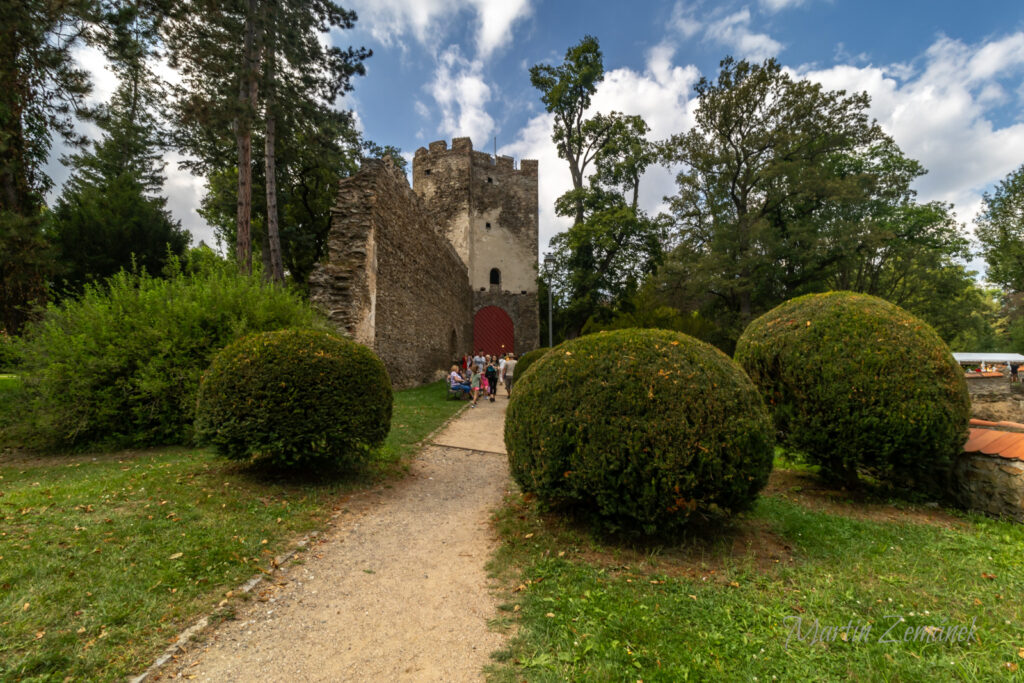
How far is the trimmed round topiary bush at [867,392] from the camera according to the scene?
424 cm

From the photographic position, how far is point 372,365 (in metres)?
5.39

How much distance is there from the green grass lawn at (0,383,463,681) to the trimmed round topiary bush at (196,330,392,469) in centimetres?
49

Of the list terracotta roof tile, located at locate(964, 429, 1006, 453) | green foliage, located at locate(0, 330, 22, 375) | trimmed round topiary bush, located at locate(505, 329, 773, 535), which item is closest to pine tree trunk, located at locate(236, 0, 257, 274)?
green foliage, located at locate(0, 330, 22, 375)

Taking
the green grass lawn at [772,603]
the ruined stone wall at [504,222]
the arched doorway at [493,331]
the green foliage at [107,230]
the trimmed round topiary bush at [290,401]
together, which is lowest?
the green grass lawn at [772,603]

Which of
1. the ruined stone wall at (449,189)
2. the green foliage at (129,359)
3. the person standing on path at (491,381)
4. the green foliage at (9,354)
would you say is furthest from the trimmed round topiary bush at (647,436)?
the ruined stone wall at (449,189)

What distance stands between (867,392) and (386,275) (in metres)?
12.2

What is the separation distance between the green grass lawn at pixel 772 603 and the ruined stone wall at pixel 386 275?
9.30 m

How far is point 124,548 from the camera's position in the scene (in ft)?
10.4

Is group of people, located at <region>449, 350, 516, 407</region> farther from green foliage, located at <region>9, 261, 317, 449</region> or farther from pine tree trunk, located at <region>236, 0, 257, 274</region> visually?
green foliage, located at <region>9, 261, 317, 449</region>

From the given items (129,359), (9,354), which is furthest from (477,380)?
(9,354)

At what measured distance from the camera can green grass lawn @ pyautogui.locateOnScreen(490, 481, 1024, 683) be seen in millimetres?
2158

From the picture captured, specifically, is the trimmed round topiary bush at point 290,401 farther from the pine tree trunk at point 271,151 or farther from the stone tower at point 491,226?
the stone tower at point 491,226

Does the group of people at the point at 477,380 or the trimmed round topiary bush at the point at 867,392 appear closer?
the trimmed round topiary bush at the point at 867,392

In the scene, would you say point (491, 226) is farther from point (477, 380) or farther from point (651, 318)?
point (477, 380)
